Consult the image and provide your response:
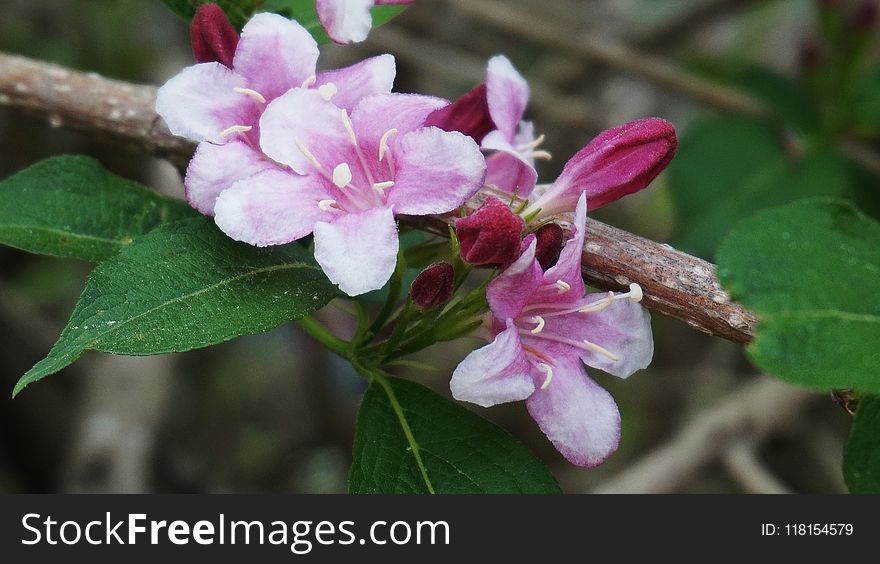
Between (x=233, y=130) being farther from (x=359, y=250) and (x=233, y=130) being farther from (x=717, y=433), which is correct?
(x=717, y=433)

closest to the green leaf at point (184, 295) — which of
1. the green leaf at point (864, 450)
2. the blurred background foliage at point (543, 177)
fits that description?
the green leaf at point (864, 450)

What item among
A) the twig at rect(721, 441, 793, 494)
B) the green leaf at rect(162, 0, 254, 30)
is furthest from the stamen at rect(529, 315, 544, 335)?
the twig at rect(721, 441, 793, 494)

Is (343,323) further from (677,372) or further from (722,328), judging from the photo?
(722,328)

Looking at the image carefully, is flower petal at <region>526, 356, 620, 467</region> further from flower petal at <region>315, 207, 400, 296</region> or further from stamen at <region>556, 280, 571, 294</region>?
flower petal at <region>315, 207, 400, 296</region>

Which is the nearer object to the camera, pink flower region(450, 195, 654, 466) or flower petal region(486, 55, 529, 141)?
pink flower region(450, 195, 654, 466)

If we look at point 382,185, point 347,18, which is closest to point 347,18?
point 347,18

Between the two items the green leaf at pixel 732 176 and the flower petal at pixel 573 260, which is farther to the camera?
the green leaf at pixel 732 176

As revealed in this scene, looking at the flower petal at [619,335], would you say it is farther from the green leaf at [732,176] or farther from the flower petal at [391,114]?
the green leaf at [732,176]

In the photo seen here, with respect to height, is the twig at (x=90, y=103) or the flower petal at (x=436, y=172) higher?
the flower petal at (x=436, y=172)
